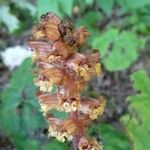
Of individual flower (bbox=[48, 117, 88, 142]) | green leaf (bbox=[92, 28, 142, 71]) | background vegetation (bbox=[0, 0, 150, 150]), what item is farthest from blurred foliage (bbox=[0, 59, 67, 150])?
green leaf (bbox=[92, 28, 142, 71])

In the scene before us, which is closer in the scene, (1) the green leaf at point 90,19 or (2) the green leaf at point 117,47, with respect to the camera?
(2) the green leaf at point 117,47

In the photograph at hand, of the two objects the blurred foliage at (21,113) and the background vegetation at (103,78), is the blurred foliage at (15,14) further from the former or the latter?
the blurred foliage at (21,113)

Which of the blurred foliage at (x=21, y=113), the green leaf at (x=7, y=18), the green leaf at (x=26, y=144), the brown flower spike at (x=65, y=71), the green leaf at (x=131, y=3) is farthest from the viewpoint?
the green leaf at (x=7, y=18)

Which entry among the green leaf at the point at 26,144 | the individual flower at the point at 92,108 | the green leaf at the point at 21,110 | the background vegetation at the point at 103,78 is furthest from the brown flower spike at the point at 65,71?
the green leaf at the point at 21,110

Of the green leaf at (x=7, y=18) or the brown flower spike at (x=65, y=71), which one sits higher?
the green leaf at (x=7, y=18)

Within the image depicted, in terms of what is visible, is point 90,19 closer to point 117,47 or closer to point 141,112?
point 117,47

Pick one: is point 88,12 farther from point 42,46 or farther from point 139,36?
point 42,46

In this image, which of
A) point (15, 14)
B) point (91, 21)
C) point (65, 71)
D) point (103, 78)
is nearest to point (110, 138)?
point (65, 71)
